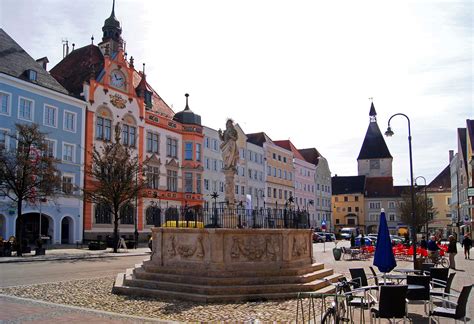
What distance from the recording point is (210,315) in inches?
428

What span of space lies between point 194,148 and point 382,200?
6515cm

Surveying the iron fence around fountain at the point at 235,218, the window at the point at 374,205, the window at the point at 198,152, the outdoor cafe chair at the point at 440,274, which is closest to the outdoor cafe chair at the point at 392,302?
the outdoor cafe chair at the point at 440,274

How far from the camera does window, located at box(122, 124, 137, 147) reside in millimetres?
47625

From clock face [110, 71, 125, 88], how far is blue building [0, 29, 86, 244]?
489 centimetres

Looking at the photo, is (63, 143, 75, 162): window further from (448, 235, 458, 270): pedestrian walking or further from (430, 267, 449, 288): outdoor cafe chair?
(430, 267, 449, 288): outdoor cafe chair

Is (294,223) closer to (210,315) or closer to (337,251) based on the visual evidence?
(210,315)

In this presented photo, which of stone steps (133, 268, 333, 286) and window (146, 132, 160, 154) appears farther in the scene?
window (146, 132, 160, 154)

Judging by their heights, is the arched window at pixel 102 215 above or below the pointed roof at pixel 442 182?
below

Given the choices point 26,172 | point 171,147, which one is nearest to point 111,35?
point 171,147

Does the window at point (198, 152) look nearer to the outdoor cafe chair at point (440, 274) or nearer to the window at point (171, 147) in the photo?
the window at point (171, 147)

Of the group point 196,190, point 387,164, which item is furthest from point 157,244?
point 387,164

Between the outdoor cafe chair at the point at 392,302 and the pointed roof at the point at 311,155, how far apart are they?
287 feet

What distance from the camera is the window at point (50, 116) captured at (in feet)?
131

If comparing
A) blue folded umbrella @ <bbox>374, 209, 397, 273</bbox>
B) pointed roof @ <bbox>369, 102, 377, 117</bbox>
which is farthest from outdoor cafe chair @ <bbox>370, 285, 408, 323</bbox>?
pointed roof @ <bbox>369, 102, 377, 117</bbox>
